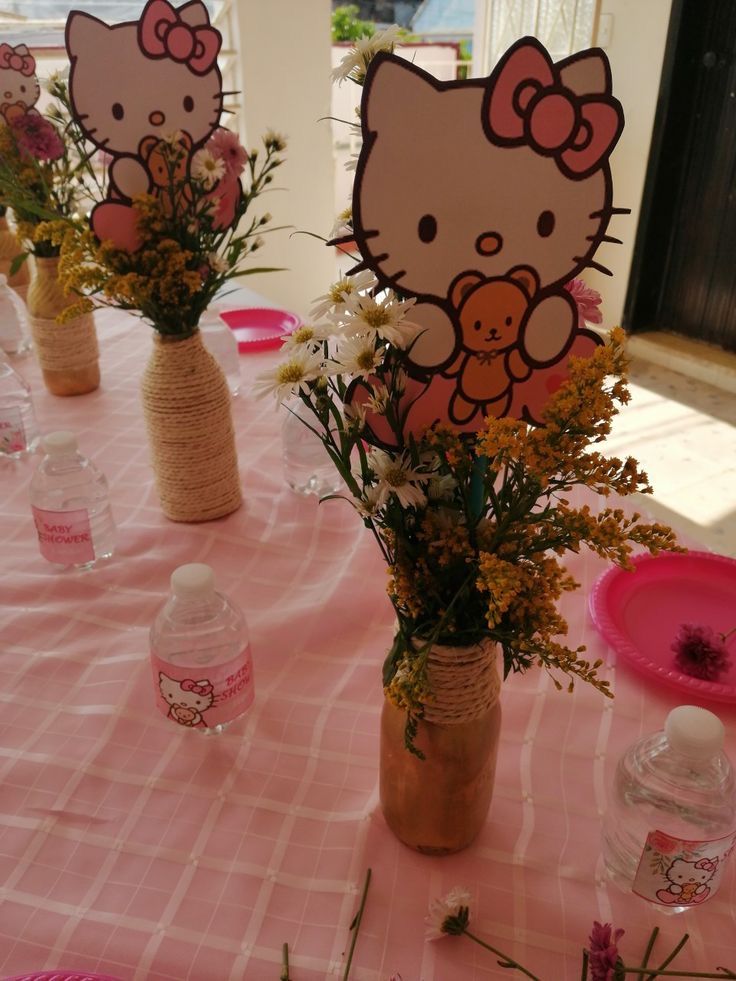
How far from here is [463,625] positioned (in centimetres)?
60

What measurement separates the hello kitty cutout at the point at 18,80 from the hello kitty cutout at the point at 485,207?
121 centimetres

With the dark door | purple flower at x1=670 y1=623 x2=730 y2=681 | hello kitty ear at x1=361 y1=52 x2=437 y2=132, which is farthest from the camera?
the dark door

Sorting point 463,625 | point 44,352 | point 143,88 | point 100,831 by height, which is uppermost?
point 143,88

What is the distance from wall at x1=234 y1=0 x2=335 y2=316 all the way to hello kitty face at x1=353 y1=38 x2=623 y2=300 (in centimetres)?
275

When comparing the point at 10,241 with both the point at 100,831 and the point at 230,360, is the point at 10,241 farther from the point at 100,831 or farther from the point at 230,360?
the point at 100,831

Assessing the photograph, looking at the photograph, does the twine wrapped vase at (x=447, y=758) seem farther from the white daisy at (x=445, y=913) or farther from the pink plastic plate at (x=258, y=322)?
the pink plastic plate at (x=258, y=322)

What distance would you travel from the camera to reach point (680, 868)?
1.96 ft

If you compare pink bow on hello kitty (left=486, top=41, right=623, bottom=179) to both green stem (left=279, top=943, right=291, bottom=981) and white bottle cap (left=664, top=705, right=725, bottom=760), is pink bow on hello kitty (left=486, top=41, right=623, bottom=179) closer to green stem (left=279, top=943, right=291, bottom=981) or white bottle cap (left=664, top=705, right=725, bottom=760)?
white bottle cap (left=664, top=705, right=725, bottom=760)

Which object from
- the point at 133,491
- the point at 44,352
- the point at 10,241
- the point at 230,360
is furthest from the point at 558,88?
the point at 10,241

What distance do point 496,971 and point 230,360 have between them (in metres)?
1.17

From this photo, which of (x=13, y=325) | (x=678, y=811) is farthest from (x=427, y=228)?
(x=13, y=325)

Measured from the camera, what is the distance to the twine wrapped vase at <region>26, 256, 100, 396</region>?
1435mm

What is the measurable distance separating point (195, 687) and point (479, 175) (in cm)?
51

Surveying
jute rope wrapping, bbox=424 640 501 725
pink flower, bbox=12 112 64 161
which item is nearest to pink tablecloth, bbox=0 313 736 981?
jute rope wrapping, bbox=424 640 501 725
